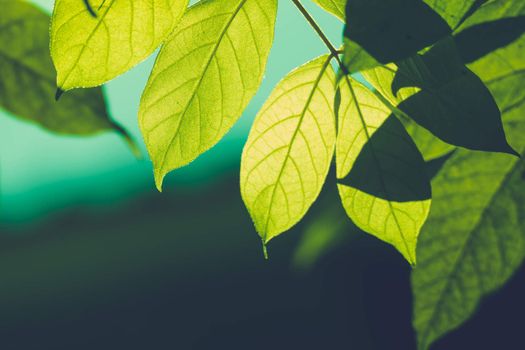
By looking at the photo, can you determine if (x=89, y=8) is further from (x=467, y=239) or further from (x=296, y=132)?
(x=467, y=239)

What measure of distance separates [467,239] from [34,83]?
2.95 ft

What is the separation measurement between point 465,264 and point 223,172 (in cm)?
683

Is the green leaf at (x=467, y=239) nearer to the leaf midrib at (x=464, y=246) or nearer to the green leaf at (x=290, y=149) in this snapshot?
the leaf midrib at (x=464, y=246)

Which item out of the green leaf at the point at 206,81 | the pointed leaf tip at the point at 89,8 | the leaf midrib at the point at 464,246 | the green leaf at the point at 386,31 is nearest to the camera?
the green leaf at the point at 386,31

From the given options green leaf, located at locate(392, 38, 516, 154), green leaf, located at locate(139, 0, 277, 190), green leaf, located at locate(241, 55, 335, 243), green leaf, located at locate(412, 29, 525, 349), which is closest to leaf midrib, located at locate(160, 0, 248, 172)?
green leaf, located at locate(139, 0, 277, 190)

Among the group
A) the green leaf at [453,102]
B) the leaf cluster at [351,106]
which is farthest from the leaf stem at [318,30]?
the green leaf at [453,102]

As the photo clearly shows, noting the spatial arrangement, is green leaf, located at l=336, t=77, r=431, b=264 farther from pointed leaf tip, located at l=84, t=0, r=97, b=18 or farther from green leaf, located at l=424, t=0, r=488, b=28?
pointed leaf tip, located at l=84, t=0, r=97, b=18

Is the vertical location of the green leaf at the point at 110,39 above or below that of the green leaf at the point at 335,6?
above

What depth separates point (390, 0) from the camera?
1.92 ft

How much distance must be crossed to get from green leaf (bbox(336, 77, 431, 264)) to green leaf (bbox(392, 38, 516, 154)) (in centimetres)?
10

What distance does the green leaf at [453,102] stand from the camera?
2.22ft

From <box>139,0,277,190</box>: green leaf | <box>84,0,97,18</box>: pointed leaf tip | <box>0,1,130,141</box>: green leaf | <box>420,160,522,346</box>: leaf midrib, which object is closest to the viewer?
<box>84,0,97,18</box>: pointed leaf tip

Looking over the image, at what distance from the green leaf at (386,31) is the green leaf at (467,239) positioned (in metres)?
0.67

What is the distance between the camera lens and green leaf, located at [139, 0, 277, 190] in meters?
0.79
